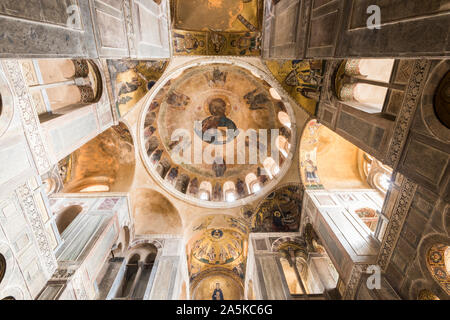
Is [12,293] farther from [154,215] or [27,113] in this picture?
[154,215]

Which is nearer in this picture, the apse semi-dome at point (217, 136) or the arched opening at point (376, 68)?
the arched opening at point (376, 68)

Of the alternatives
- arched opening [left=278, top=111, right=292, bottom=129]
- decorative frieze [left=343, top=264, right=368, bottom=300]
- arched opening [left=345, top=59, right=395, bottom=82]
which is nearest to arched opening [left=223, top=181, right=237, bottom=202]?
arched opening [left=278, top=111, right=292, bottom=129]

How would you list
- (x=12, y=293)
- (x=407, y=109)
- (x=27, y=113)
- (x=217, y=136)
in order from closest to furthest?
(x=27, y=113) → (x=12, y=293) → (x=407, y=109) → (x=217, y=136)

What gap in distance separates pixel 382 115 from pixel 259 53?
22.1 feet

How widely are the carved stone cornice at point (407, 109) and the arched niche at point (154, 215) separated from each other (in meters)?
11.0

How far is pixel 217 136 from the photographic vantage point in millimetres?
15625

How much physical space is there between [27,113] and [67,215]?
7.46 m

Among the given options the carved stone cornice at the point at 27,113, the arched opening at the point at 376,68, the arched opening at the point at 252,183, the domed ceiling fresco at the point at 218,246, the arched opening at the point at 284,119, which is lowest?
the domed ceiling fresco at the point at 218,246

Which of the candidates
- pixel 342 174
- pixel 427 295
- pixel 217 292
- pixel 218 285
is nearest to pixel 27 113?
pixel 427 295

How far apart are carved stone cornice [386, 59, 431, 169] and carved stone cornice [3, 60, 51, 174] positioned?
875 cm

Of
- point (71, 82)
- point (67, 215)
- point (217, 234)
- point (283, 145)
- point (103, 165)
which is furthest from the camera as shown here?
point (217, 234)

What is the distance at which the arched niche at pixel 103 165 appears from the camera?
1144 centimetres

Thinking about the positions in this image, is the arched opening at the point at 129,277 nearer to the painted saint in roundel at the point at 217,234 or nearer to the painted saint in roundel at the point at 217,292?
the painted saint in roundel at the point at 217,234

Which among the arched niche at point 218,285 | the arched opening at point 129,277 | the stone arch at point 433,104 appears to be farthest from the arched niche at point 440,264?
the arched niche at point 218,285
